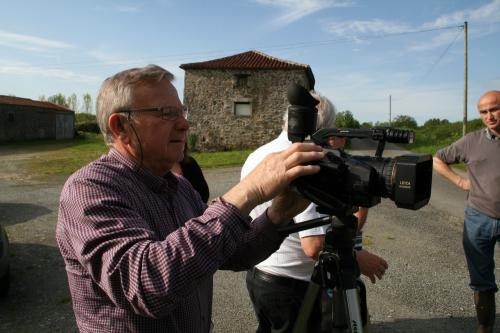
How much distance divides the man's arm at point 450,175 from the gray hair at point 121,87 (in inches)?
129

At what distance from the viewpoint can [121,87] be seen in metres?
1.44

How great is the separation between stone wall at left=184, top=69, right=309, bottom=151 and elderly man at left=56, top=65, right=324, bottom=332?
21820mm

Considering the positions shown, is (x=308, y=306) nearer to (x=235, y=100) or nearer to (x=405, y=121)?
(x=235, y=100)

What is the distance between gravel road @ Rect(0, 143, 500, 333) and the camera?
12.2 ft

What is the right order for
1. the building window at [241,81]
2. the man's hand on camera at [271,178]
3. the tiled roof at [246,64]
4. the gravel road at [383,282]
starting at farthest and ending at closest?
the building window at [241,81] < the tiled roof at [246,64] < the gravel road at [383,282] < the man's hand on camera at [271,178]

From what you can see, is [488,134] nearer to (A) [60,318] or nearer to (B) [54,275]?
(A) [60,318]

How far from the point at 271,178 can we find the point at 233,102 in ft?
74.2

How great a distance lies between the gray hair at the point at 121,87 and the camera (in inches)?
56.5

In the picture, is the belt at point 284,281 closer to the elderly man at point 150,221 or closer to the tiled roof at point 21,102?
the elderly man at point 150,221

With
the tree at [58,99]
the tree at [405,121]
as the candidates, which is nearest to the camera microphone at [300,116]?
the tree at [405,121]

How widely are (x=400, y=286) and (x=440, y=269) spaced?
0.82 metres

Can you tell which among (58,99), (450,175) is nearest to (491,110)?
(450,175)

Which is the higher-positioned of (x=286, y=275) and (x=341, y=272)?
(x=341, y=272)

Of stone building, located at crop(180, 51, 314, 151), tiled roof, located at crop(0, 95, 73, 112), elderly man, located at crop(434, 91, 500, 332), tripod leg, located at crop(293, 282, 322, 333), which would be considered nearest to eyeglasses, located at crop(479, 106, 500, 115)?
elderly man, located at crop(434, 91, 500, 332)
